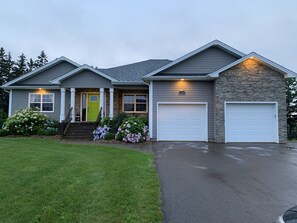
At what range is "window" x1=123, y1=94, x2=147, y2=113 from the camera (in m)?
17.3

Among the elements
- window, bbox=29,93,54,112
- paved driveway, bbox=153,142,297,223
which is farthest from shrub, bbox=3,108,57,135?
paved driveway, bbox=153,142,297,223

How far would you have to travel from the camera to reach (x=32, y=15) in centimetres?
2252

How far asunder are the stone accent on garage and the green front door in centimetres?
900

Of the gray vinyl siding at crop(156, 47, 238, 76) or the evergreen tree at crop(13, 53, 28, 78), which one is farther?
the evergreen tree at crop(13, 53, 28, 78)

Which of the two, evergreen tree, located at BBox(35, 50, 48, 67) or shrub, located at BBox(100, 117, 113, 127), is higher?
evergreen tree, located at BBox(35, 50, 48, 67)

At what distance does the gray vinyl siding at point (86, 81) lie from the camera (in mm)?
16125

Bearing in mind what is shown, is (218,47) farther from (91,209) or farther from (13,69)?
(13,69)

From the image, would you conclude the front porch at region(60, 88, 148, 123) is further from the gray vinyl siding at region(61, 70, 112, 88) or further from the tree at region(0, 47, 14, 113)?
the tree at region(0, 47, 14, 113)

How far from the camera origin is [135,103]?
1741 centimetres

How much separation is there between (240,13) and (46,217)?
2215 centimetres

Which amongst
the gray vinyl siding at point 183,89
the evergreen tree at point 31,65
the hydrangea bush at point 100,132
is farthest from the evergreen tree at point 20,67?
the gray vinyl siding at point 183,89

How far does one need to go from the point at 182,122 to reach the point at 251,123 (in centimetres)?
402

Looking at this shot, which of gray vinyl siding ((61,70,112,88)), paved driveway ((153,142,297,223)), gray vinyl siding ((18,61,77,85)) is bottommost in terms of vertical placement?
paved driveway ((153,142,297,223))

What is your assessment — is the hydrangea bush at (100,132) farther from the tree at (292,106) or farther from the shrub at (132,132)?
the tree at (292,106)
